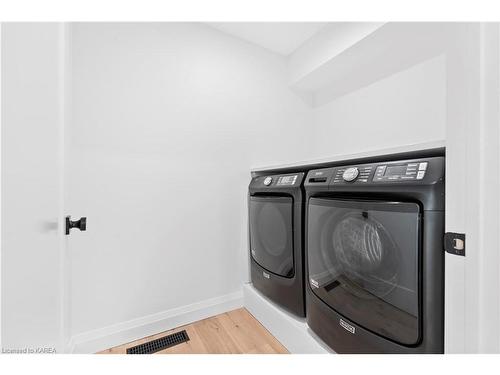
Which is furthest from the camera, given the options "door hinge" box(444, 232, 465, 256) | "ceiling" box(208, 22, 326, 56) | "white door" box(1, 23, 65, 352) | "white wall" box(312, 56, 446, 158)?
"ceiling" box(208, 22, 326, 56)

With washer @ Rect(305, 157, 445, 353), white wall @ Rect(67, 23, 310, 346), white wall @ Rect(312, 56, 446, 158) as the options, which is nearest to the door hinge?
washer @ Rect(305, 157, 445, 353)

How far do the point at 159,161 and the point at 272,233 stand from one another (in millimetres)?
Answer: 847

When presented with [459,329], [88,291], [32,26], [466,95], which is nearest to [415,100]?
[466,95]

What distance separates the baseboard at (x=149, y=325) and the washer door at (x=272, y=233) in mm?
411

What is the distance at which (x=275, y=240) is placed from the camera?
4.24 feet

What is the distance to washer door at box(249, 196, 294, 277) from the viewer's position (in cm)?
119

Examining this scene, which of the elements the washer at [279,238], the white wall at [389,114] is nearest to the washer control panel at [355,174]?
the washer at [279,238]

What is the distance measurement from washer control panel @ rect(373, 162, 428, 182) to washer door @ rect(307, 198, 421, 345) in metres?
0.08

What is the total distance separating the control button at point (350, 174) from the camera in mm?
824

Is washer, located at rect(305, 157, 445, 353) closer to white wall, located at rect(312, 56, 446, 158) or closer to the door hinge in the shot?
the door hinge

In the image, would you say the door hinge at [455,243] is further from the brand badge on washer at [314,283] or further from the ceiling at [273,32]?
the ceiling at [273,32]

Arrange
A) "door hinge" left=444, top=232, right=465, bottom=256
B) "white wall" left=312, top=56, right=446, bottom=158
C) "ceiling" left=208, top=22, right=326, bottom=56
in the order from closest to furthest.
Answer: "door hinge" left=444, top=232, right=465, bottom=256
"white wall" left=312, top=56, right=446, bottom=158
"ceiling" left=208, top=22, right=326, bottom=56

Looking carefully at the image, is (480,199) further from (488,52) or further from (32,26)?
(32,26)

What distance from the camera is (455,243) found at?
49 centimetres
